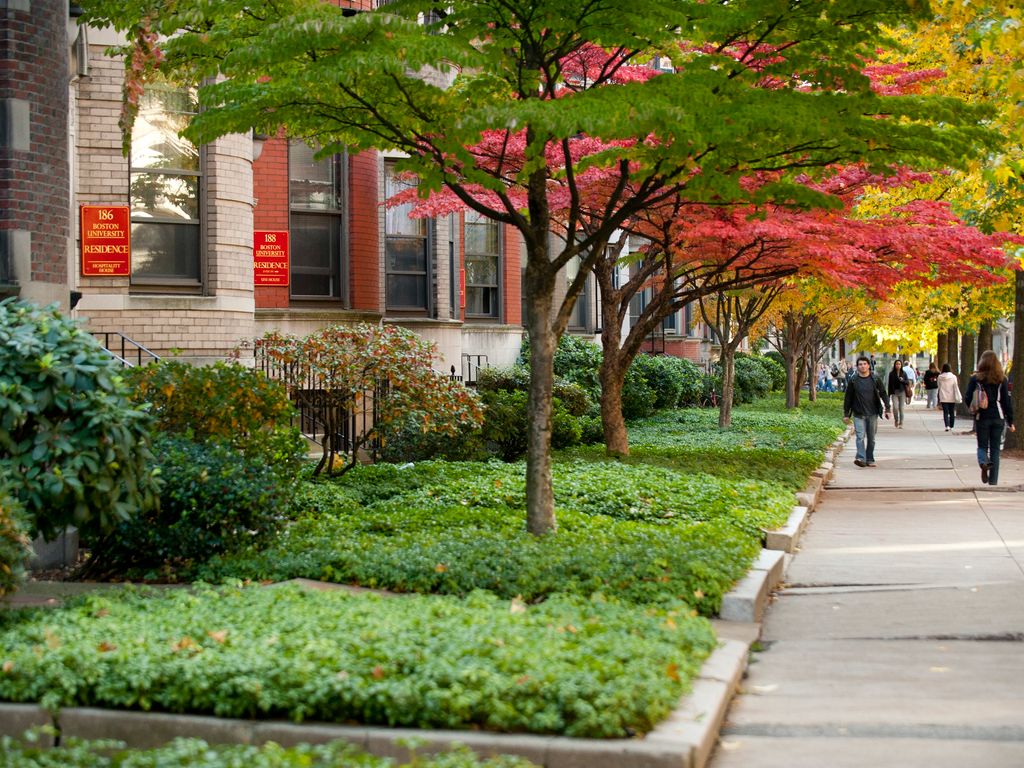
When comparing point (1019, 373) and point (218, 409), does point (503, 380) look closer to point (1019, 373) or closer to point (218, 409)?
point (1019, 373)

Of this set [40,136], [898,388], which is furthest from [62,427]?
[898,388]

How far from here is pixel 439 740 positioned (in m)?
5.37

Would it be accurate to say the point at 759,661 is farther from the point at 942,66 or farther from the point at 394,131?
the point at 942,66

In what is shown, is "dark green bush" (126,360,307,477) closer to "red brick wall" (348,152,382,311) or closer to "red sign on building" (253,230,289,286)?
"red sign on building" (253,230,289,286)

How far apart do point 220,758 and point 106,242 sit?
37.0 ft

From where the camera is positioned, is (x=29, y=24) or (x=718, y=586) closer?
(x=718, y=586)

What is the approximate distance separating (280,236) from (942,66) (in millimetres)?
10009

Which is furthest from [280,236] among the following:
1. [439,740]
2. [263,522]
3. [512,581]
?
[439,740]

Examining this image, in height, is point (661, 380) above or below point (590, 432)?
above

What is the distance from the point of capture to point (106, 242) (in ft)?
50.2

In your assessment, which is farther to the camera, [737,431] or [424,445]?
[737,431]

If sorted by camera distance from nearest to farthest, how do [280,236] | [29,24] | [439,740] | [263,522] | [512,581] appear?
[439,740] → [512,581] → [263,522] → [29,24] → [280,236]

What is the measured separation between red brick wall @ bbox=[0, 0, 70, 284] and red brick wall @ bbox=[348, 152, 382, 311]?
9.84 metres

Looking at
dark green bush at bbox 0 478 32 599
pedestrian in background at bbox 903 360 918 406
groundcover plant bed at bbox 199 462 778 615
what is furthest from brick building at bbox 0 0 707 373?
pedestrian in background at bbox 903 360 918 406
